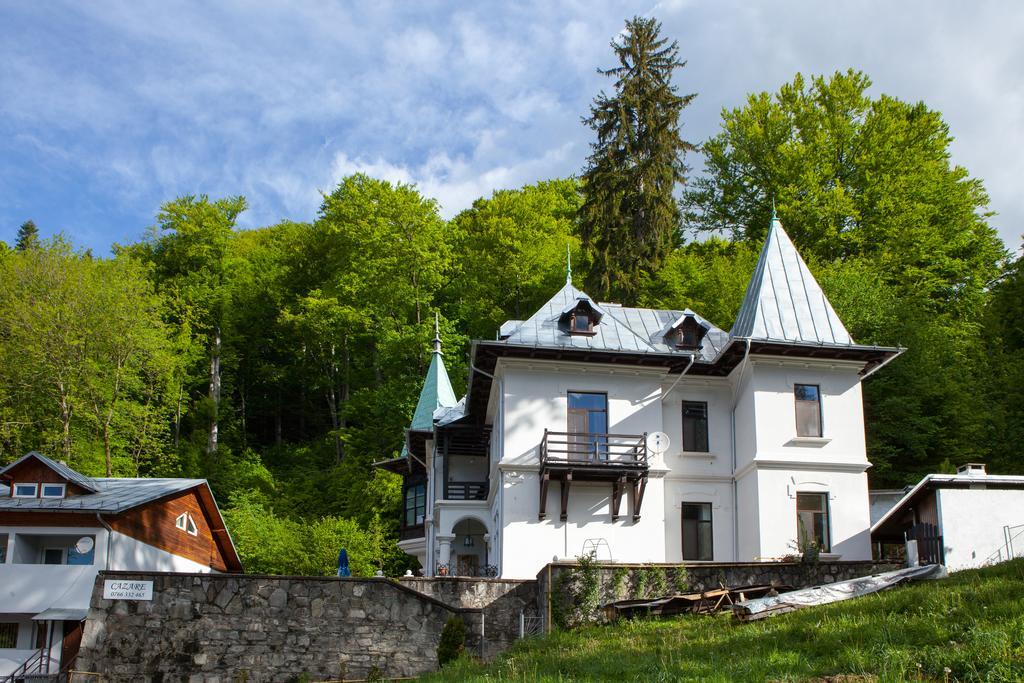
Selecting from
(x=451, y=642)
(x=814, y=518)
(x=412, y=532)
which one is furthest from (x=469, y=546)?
(x=451, y=642)

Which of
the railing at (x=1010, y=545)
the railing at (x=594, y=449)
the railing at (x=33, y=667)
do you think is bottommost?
the railing at (x=33, y=667)

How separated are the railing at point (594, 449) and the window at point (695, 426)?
205cm

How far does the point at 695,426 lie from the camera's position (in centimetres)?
2905

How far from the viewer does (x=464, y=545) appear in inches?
1377

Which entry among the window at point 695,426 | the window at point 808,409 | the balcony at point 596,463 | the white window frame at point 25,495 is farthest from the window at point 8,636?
the window at point 808,409

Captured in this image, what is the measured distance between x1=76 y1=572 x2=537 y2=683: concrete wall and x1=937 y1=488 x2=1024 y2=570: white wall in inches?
391

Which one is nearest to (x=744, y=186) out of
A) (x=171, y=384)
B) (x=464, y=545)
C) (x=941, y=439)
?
(x=941, y=439)

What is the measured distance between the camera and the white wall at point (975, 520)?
875 inches

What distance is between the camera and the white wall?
22219mm

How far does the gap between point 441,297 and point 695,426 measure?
914 inches

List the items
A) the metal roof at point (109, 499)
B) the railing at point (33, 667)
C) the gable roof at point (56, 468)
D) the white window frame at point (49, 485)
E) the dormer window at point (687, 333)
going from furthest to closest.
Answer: the white window frame at point (49, 485)
the gable roof at point (56, 468)
the metal roof at point (109, 499)
the dormer window at point (687, 333)
the railing at point (33, 667)

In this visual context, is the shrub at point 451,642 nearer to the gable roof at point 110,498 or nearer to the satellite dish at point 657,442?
the satellite dish at point 657,442

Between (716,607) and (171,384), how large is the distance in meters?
30.8

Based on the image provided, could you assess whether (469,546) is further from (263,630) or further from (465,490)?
(263,630)
